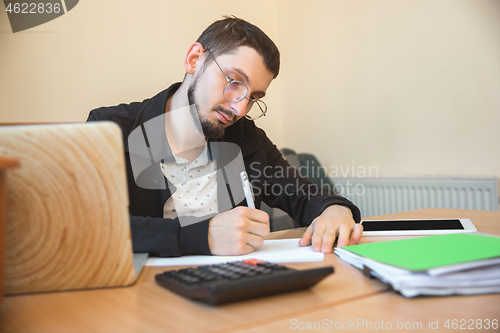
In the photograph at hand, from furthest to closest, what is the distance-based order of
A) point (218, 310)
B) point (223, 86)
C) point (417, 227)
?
point (223, 86) → point (417, 227) → point (218, 310)

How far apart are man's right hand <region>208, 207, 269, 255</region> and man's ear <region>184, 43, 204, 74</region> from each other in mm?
692

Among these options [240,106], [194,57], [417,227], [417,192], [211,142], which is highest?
[194,57]

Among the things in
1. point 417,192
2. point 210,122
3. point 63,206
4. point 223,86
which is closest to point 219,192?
point 210,122

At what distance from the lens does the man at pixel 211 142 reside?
1.11m

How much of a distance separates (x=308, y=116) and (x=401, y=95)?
748 mm

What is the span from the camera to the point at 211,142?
1.32m

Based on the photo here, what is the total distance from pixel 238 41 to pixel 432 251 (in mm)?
877

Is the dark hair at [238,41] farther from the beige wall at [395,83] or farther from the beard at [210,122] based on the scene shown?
the beige wall at [395,83]

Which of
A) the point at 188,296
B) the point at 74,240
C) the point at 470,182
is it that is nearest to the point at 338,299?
the point at 188,296

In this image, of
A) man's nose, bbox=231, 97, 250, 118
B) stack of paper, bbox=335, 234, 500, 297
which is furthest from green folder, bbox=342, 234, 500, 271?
man's nose, bbox=231, 97, 250, 118

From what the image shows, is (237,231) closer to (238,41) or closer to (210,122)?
(210,122)

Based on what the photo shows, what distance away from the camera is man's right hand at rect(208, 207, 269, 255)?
0.71 m

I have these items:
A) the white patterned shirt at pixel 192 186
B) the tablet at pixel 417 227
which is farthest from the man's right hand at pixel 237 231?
the white patterned shirt at pixel 192 186

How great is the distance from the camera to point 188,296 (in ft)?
1.52
